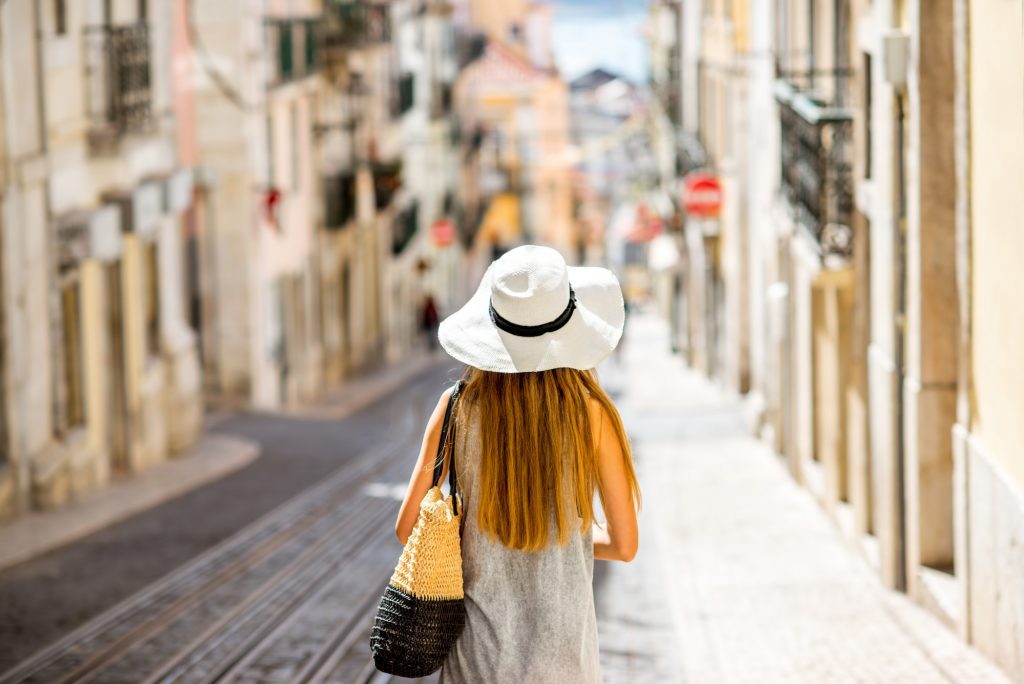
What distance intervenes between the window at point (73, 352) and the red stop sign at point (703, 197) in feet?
35.9

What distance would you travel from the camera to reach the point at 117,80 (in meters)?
17.1

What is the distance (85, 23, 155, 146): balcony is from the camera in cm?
1653

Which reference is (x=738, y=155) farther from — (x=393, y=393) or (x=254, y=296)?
(x=393, y=393)

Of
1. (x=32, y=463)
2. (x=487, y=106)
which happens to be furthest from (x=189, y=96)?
(x=487, y=106)

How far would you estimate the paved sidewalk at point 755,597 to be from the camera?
8.79 metres

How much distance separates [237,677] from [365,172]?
2820cm

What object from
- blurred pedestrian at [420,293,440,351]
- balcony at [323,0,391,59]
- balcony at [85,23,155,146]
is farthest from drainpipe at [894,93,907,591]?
blurred pedestrian at [420,293,440,351]

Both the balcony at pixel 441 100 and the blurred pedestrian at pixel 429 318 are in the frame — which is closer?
the blurred pedestrian at pixel 429 318

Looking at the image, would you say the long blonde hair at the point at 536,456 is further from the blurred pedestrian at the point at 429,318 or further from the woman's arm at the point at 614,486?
the blurred pedestrian at the point at 429,318

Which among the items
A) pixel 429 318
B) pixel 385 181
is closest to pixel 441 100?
pixel 429 318

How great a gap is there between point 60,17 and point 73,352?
119 inches

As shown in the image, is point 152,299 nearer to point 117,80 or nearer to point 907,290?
point 117,80

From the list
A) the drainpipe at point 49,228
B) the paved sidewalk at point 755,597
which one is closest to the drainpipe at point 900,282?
the paved sidewalk at point 755,597

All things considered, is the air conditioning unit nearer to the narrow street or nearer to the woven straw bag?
the narrow street
